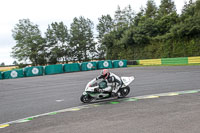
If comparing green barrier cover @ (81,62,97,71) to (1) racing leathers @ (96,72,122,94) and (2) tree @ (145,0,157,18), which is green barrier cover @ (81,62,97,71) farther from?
(2) tree @ (145,0,157,18)

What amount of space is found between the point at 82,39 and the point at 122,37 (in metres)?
28.2

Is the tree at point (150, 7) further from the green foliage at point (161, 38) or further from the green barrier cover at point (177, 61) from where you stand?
the green barrier cover at point (177, 61)

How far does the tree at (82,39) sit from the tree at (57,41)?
2313 millimetres

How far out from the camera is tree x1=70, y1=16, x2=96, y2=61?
78.1 meters

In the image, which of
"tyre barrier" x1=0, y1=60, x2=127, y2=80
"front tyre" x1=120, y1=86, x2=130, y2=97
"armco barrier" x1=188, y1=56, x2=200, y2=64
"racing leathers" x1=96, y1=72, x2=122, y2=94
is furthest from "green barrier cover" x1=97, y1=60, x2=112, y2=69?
"racing leathers" x1=96, y1=72, x2=122, y2=94

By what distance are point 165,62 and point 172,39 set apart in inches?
224

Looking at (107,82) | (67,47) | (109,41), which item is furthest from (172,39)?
(67,47)

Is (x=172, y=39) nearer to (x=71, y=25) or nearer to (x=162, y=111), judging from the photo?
(x=162, y=111)

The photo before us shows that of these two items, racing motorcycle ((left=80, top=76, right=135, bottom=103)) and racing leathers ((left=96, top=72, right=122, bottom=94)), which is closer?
racing motorcycle ((left=80, top=76, right=135, bottom=103))

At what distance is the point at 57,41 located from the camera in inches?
3078

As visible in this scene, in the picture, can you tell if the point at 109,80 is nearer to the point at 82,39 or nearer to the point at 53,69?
the point at 53,69

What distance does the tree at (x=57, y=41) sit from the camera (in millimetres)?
75625

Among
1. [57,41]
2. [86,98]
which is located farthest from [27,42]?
[86,98]

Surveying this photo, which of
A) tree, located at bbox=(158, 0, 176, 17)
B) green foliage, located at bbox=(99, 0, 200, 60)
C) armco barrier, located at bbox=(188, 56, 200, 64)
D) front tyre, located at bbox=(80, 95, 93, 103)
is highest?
tree, located at bbox=(158, 0, 176, 17)
